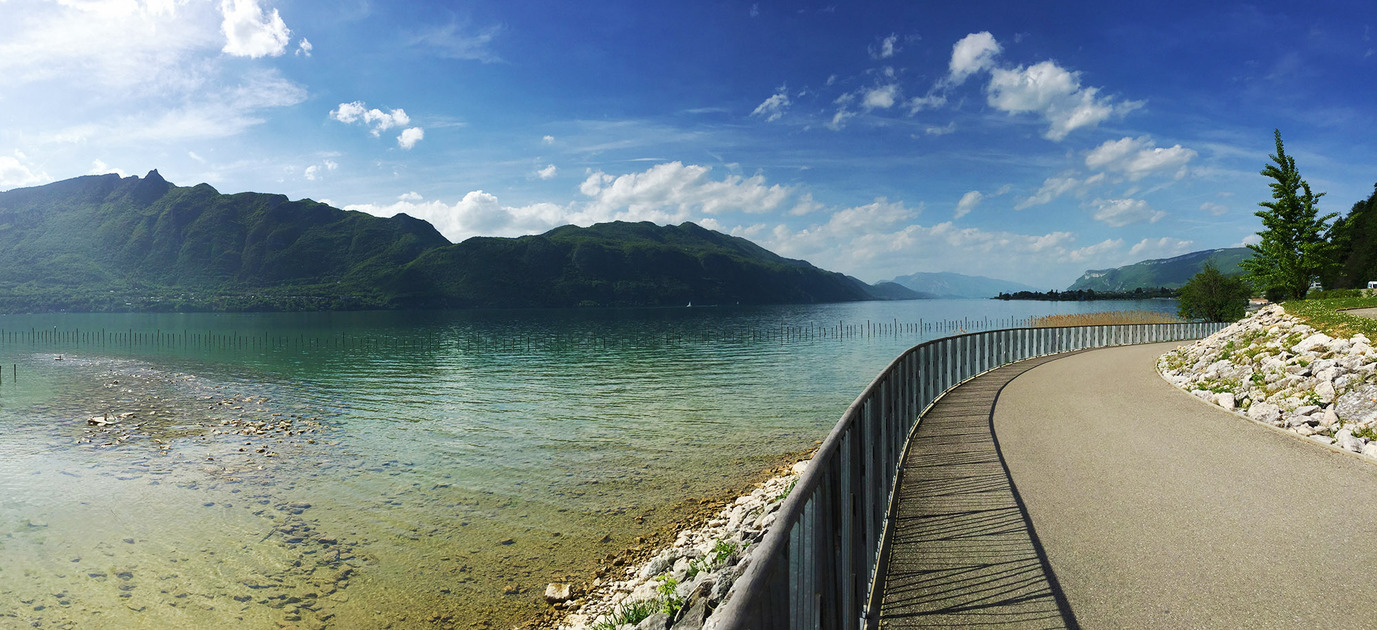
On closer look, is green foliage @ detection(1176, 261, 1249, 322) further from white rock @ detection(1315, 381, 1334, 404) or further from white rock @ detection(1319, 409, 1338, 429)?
white rock @ detection(1319, 409, 1338, 429)

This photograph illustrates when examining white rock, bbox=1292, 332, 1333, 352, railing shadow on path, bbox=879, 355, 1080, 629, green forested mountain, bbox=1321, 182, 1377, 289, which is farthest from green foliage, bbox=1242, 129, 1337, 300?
green forested mountain, bbox=1321, 182, 1377, 289

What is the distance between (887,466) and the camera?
6.82m

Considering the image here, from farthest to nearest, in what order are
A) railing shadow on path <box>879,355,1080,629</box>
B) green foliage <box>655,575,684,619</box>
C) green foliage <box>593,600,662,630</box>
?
green foliage <box>593,600,662,630</box> < green foliage <box>655,575,684,619</box> < railing shadow on path <box>879,355,1080,629</box>

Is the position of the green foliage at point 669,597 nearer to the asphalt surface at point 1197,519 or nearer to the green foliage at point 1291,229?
the asphalt surface at point 1197,519

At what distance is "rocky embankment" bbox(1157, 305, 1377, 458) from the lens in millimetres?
9398

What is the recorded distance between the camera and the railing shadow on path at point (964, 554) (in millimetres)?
4496

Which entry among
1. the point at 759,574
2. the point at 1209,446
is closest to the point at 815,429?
the point at 1209,446

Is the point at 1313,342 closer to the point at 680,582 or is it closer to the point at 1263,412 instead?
the point at 1263,412

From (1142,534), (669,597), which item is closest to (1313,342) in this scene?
(1142,534)

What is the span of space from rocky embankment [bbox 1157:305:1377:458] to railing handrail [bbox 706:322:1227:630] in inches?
239

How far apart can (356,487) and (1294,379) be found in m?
18.0

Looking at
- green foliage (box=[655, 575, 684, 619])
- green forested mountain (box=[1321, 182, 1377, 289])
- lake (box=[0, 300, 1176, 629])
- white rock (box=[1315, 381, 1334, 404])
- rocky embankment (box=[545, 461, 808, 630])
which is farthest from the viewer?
green forested mountain (box=[1321, 182, 1377, 289])

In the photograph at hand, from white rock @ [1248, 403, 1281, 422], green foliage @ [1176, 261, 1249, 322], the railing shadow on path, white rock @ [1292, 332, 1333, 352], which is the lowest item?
the railing shadow on path

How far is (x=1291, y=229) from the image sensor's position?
36.9 meters
